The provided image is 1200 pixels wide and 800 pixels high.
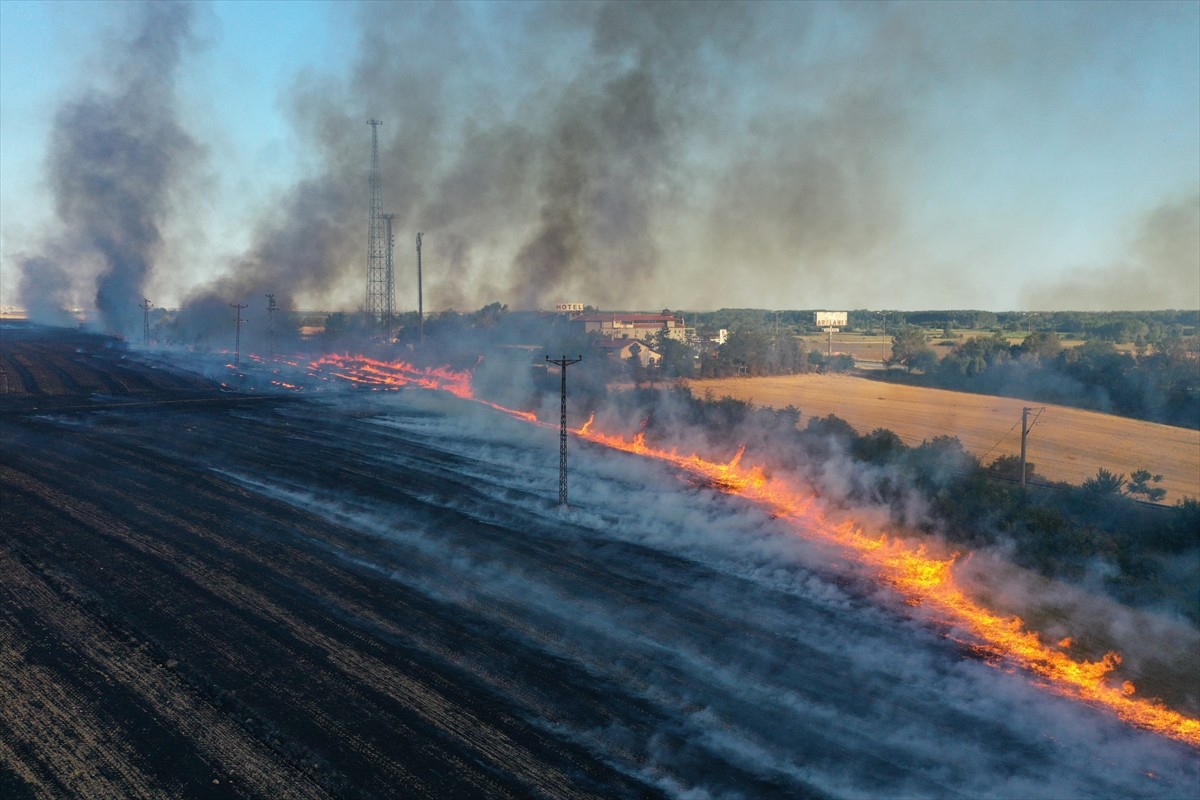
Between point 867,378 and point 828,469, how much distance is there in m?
19.9

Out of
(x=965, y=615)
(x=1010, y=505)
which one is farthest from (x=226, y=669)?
(x=1010, y=505)

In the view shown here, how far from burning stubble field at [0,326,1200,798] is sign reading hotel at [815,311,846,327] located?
35.8 metres

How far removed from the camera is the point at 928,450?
65.8 ft

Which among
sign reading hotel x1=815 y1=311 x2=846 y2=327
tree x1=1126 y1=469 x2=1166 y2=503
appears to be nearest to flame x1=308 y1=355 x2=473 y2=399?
tree x1=1126 y1=469 x2=1166 y2=503

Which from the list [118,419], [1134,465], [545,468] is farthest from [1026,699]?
[118,419]

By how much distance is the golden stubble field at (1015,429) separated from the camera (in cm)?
2169

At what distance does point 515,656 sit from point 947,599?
25.2 feet

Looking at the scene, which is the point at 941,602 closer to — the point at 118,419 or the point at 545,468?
the point at 545,468

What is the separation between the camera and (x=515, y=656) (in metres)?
9.85

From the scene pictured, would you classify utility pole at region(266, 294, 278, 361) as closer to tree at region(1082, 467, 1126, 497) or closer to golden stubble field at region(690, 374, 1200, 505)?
golden stubble field at region(690, 374, 1200, 505)

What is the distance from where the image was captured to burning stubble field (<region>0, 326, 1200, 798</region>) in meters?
7.56

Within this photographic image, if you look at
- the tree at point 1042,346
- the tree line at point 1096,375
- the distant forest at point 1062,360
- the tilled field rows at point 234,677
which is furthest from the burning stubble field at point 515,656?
the tree at point 1042,346

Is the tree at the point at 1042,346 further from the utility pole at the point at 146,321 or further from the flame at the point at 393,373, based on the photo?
the utility pole at the point at 146,321

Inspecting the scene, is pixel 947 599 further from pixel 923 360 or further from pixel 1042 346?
pixel 923 360
